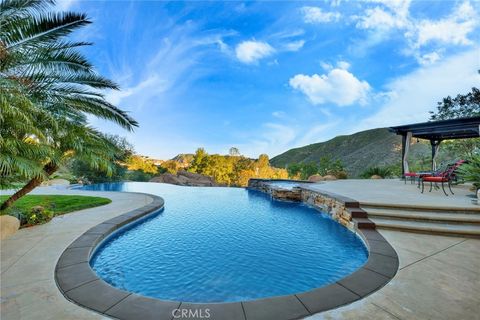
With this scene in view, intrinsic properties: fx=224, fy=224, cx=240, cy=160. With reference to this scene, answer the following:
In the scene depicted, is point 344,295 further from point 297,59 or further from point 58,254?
point 297,59

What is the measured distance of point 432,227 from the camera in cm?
482

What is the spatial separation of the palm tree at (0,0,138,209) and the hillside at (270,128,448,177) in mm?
25641

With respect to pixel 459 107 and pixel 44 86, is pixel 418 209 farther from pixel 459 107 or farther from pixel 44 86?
pixel 459 107

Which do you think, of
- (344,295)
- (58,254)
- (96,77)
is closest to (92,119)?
(96,77)

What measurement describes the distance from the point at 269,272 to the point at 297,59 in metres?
17.0

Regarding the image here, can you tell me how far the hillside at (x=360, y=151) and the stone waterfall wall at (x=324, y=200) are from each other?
58.9 feet

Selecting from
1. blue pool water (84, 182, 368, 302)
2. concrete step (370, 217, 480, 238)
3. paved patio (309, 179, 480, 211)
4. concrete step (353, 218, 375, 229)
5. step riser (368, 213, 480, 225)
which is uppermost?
paved patio (309, 179, 480, 211)

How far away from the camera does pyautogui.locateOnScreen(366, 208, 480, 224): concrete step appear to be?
196 inches

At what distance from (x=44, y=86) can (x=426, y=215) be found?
9737 millimetres

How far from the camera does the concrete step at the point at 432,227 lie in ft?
14.9

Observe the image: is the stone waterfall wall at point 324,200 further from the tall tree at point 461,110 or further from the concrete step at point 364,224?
the tall tree at point 461,110

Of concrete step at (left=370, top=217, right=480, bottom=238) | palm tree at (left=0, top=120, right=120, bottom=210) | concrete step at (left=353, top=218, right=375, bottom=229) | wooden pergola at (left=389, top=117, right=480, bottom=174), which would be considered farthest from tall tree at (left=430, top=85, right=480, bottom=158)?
palm tree at (left=0, top=120, right=120, bottom=210)

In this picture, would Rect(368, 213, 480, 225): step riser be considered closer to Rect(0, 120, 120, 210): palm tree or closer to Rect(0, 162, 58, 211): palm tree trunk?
Rect(0, 120, 120, 210): palm tree

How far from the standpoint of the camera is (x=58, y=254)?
153 inches
